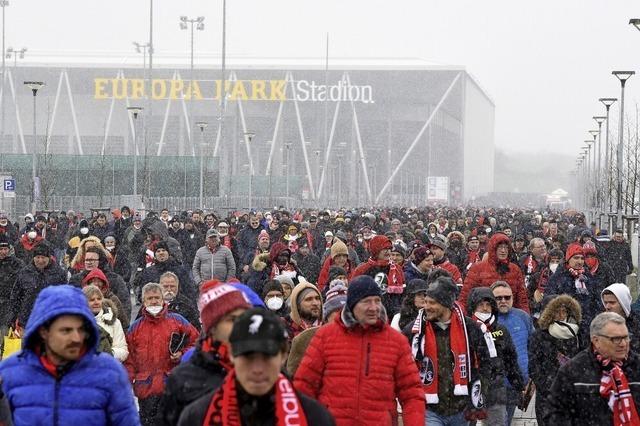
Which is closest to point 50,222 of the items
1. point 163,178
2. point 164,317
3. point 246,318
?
point 164,317

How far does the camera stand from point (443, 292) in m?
7.23

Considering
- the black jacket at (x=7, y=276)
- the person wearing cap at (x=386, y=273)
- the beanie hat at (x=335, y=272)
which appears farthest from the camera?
the black jacket at (x=7, y=276)

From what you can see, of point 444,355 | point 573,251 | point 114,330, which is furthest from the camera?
point 573,251

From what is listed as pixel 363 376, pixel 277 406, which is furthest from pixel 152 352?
pixel 277 406

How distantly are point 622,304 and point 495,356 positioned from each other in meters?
0.91

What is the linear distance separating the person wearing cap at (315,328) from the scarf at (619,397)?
1.39 metres

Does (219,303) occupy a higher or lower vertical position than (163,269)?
higher

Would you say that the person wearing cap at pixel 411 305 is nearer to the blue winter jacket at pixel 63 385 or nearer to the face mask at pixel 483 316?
the face mask at pixel 483 316

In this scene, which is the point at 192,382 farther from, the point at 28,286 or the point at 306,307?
the point at 28,286

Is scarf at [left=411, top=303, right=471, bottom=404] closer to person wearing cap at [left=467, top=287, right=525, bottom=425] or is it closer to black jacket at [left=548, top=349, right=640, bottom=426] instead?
person wearing cap at [left=467, top=287, right=525, bottom=425]

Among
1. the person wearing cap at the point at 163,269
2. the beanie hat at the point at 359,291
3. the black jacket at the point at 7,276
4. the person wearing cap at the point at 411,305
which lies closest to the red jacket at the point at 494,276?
the person wearing cap at the point at 411,305

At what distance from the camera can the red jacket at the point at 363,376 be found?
5.86 m

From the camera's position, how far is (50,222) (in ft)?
90.5

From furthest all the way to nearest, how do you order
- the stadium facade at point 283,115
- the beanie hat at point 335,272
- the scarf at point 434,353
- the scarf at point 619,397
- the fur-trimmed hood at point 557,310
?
1. the stadium facade at point 283,115
2. the beanie hat at point 335,272
3. the fur-trimmed hood at point 557,310
4. the scarf at point 434,353
5. the scarf at point 619,397
